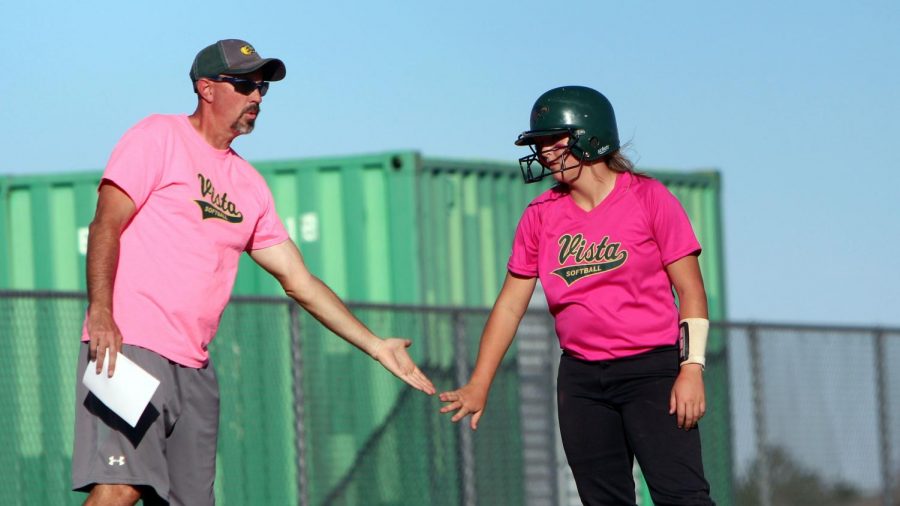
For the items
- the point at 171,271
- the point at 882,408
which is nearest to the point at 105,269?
the point at 171,271

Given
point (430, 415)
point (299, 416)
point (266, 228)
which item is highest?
point (266, 228)

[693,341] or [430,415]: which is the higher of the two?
[693,341]

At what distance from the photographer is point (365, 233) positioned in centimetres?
1173

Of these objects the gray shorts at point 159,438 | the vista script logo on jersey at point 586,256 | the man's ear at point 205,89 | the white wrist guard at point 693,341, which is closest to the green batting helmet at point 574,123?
the vista script logo on jersey at point 586,256

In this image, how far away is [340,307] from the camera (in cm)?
599

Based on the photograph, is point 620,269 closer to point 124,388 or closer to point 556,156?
point 556,156

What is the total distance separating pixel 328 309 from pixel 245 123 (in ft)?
2.84

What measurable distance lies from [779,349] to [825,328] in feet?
1.96

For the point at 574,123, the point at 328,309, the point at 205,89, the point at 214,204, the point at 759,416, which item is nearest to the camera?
the point at 214,204

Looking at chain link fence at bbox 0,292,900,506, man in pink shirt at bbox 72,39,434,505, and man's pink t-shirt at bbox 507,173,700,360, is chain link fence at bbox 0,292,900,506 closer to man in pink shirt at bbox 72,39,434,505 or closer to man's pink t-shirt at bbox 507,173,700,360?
man in pink shirt at bbox 72,39,434,505

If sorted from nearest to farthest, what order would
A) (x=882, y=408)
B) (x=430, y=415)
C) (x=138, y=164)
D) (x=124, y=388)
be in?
(x=124, y=388)
(x=138, y=164)
(x=430, y=415)
(x=882, y=408)

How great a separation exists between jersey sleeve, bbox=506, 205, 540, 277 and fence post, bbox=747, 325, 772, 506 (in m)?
6.51

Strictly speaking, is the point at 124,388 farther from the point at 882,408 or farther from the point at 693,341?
the point at 882,408

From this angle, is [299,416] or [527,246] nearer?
[527,246]
